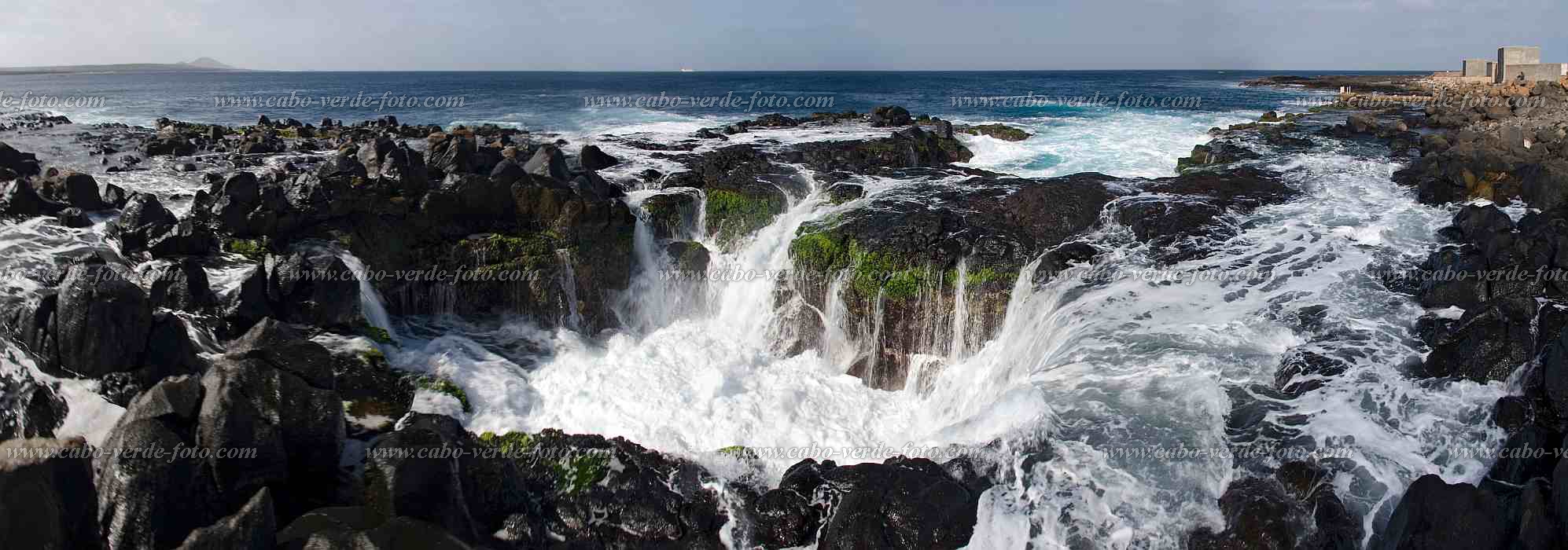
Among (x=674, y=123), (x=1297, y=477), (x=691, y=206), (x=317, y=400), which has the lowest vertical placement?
(x=1297, y=477)

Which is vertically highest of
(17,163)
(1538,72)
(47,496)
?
(1538,72)

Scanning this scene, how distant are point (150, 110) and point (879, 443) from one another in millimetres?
54955

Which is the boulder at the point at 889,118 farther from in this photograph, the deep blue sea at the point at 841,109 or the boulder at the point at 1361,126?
the boulder at the point at 1361,126

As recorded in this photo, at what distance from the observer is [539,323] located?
14.5 meters

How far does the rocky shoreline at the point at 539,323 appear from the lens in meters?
7.04

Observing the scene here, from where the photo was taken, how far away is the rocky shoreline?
704 cm

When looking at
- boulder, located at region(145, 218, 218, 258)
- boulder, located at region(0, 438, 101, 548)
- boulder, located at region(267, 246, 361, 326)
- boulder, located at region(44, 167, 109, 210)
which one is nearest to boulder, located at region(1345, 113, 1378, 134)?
boulder, located at region(267, 246, 361, 326)

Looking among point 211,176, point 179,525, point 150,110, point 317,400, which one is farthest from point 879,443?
point 150,110

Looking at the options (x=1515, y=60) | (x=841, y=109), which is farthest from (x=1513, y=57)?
(x=841, y=109)

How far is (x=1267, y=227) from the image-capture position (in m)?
16.2

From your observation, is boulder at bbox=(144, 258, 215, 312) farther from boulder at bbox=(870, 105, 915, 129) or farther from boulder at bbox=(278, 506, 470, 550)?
boulder at bbox=(870, 105, 915, 129)

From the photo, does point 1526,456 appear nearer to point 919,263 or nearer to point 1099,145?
point 919,263

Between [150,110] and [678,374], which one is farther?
[150,110]

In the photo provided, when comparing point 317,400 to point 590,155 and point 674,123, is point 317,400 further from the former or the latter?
point 674,123
